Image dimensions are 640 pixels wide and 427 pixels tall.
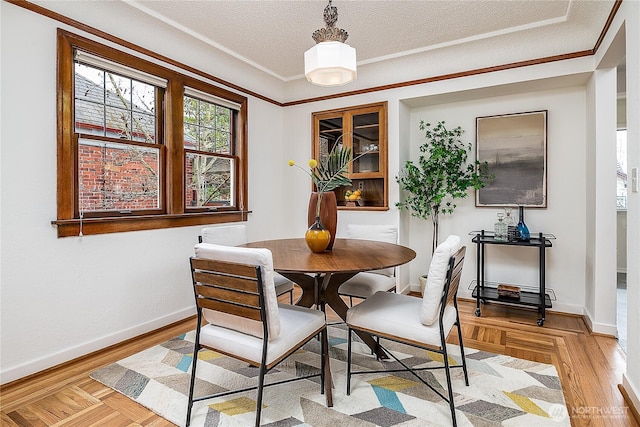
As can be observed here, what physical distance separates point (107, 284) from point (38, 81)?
56.5 inches

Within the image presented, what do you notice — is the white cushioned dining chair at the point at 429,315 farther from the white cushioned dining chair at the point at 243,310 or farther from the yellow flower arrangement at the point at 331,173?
the yellow flower arrangement at the point at 331,173

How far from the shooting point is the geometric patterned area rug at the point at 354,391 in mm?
1758

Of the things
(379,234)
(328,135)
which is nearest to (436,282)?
(379,234)

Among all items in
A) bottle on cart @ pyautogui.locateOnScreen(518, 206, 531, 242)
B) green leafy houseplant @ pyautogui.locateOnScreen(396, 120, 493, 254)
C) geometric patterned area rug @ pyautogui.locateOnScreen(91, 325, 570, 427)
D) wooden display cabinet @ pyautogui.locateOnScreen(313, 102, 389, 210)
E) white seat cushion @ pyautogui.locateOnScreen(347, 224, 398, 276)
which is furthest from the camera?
wooden display cabinet @ pyautogui.locateOnScreen(313, 102, 389, 210)

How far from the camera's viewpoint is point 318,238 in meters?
2.24

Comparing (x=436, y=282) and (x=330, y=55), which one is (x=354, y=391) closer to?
(x=436, y=282)

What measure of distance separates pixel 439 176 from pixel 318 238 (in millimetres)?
1928

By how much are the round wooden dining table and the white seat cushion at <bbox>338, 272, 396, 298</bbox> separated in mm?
244

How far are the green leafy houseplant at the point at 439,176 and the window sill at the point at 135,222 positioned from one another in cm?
194

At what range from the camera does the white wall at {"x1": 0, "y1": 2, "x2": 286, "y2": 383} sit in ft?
6.77

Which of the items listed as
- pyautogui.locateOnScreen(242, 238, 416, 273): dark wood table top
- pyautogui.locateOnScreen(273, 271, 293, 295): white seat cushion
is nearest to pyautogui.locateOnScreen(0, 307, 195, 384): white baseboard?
pyautogui.locateOnScreen(273, 271, 293, 295): white seat cushion

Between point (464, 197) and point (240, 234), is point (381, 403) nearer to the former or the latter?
point (240, 234)

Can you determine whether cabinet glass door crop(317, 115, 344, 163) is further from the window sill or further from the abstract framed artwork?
the abstract framed artwork

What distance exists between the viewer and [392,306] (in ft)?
6.56
